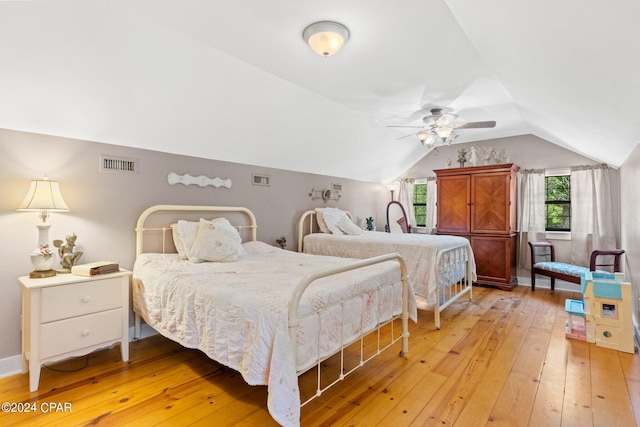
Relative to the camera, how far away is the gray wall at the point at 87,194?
2330mm

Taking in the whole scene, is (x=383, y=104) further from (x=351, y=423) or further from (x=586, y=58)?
(x=351, y=423)

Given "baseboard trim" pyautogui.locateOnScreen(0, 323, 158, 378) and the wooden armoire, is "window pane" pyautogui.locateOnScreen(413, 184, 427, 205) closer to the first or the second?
the wooden armoire

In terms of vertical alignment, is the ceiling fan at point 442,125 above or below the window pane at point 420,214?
above

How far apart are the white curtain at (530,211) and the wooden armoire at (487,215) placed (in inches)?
6.4

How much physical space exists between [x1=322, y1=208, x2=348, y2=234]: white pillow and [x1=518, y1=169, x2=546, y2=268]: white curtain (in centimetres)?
297

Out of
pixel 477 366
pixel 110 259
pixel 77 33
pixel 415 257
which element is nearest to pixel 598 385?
pixel 477 366

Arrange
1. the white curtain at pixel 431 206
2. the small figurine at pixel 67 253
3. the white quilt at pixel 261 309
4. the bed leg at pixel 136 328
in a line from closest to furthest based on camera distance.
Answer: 1. the white quilt at pixel 261 309
2. the small figurine at pixel 67 253
3. the bed leg at pixel 136 328
4. the white curtain at pixel 431 206

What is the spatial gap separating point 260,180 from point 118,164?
1633mm

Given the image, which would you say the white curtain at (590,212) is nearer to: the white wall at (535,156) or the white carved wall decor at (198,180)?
the white wall at (535,156)

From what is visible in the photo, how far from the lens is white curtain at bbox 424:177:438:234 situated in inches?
234

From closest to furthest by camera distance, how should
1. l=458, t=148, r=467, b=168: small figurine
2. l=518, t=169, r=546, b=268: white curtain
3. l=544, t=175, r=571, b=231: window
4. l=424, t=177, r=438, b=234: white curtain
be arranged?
l=544, t=175, r=571, b=231: window
l=518, t=169, r=546, b=268: white curtain
l=458, t=148, r=467, b=168: small figurine
l=424, t=177, r=438, b=234: white curtain

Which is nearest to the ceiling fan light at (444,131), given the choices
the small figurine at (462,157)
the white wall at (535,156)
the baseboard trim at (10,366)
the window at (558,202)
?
the small figurine at (462,157)

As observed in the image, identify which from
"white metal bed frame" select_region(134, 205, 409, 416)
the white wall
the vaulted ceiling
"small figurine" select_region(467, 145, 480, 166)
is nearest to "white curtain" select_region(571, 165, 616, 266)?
the white wall

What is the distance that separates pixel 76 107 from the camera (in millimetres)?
2467
